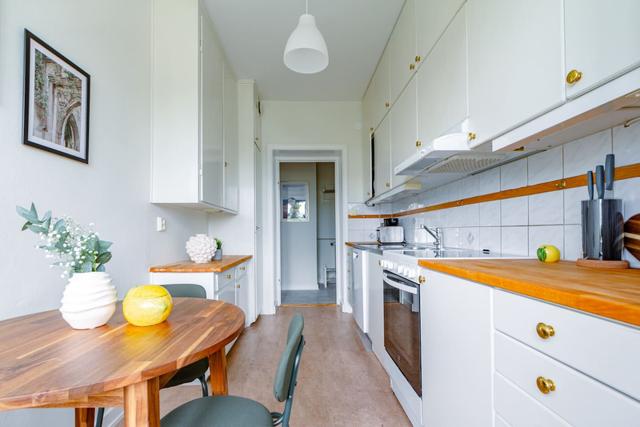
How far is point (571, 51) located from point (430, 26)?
113 cm

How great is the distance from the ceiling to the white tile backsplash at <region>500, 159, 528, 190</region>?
1.58 metres

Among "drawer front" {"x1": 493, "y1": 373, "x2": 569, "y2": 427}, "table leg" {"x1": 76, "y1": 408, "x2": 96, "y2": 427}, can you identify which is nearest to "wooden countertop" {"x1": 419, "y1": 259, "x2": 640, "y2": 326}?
"drawer front" {"x1": 493, "y1": 373, "x2": 569, "y2": 427}

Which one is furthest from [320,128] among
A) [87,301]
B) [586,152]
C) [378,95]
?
[87,301]

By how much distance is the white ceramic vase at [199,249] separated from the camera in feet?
7.86

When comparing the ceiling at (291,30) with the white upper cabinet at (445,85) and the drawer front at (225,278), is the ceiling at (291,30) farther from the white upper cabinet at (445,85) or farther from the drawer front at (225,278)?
the drawer front at (225,278)

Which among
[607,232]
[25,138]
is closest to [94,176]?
[25,138]

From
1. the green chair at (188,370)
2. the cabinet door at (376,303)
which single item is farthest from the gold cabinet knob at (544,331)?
the cabinet door at (376,303)

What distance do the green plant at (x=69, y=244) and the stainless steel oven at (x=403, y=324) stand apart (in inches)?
52.9

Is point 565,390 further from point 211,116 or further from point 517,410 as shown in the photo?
point 211,116

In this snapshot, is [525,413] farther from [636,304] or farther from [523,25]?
[523,25]

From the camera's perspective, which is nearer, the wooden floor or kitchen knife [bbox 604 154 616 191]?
kitchen knife [bbox 604 154 616 191]

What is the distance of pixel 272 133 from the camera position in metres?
4.05

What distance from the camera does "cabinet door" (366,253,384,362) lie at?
88.4 inches

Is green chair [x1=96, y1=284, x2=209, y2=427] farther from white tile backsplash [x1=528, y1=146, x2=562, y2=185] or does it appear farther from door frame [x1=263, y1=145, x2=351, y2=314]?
door frame [x1=263, y1=145, x2=351, y2=314]
